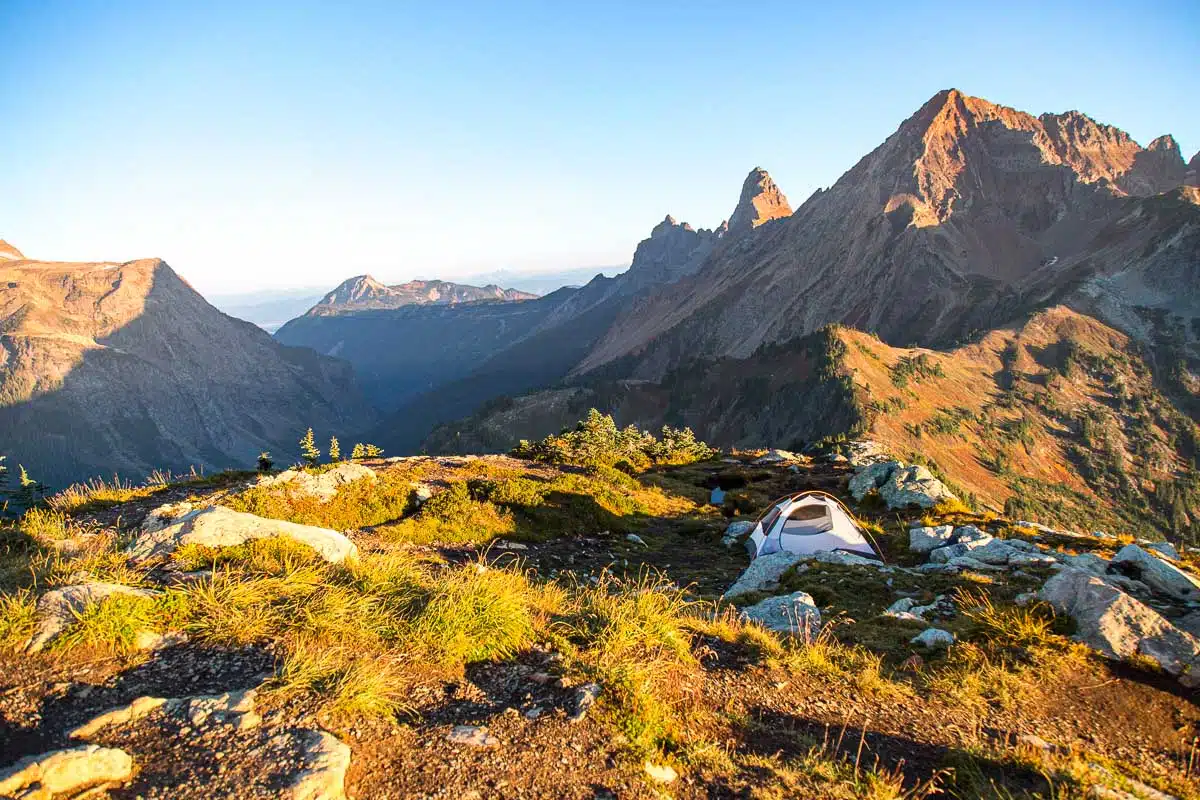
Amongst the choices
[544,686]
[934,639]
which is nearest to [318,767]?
[544,686]

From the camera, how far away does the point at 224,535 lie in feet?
31.0

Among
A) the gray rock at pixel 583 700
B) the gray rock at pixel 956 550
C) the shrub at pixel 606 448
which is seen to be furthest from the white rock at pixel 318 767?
the shrub at pixel 606 448

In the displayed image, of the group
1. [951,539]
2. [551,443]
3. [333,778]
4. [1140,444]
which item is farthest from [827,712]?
[1140,444]

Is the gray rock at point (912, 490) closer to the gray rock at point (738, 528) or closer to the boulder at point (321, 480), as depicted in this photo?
the gray rock at point (738, 528)

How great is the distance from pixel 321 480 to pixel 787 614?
46.2 feet

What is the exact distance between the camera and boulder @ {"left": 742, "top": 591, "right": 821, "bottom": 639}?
32.1 feet

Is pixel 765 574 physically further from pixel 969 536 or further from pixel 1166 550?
pixel 1166 550

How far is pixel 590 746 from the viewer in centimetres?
551

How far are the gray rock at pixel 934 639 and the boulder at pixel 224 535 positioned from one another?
9340 millimetres

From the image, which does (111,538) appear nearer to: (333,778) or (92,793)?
(92,793)

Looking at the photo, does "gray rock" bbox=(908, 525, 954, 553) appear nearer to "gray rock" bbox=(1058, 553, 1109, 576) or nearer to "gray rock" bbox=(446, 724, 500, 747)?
"gray rock" bbox=(1058, 553, 1109, 576)

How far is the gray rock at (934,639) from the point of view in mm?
8914

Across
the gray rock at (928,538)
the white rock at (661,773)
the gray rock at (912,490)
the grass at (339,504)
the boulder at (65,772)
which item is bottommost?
the gray rock at (912,490)

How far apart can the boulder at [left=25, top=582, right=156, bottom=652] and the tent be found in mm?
15875
